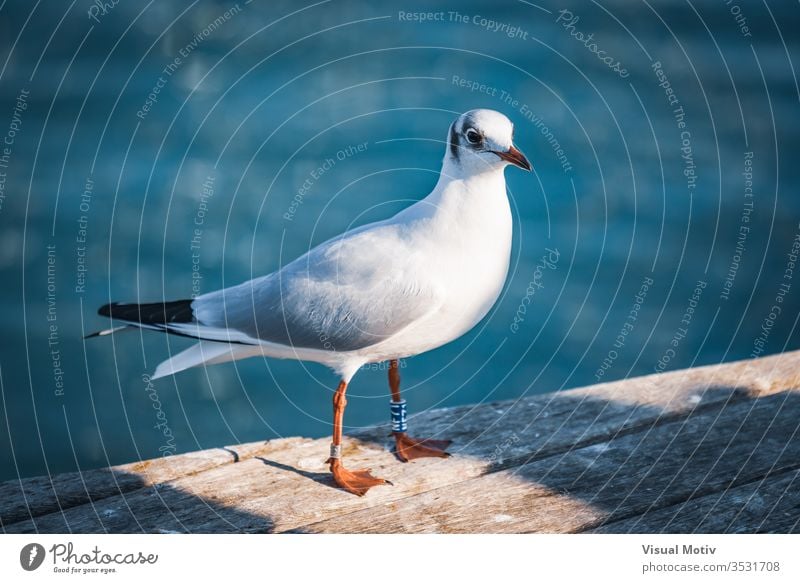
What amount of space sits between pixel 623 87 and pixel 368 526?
342cm

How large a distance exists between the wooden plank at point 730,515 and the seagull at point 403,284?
0.66 meters

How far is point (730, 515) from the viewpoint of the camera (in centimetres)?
225

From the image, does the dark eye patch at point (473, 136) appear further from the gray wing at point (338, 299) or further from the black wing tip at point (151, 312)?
the black wing tip at point (151, 312)

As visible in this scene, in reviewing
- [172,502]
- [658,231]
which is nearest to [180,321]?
[172,502]

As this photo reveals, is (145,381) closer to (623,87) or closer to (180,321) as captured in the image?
(180,321)

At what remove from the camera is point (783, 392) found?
9.49ft

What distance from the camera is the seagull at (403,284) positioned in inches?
101

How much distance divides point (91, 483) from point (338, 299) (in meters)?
0.84

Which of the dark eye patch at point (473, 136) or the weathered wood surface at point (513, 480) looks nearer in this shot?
the weathered wood surface at point (513, 480)

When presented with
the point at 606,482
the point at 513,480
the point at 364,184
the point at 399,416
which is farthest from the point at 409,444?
the point at 364,184

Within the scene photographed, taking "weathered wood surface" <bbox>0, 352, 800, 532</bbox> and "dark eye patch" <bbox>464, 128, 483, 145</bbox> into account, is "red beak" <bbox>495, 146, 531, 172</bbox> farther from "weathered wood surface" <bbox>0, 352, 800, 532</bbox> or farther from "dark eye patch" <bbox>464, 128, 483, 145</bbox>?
"weathered wood surface" <bbox>0, 352, 800, 532</bbox>

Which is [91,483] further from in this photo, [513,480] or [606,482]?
[606,482]
